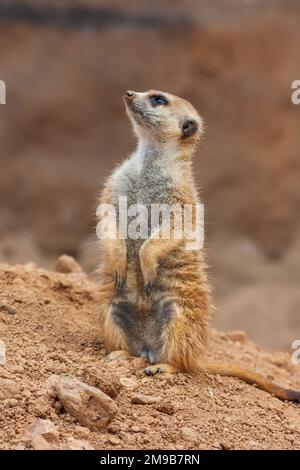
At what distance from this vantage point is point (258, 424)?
339 cm

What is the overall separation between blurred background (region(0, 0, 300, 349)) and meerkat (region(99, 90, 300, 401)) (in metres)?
5.22

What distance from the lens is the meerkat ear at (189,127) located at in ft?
13.4

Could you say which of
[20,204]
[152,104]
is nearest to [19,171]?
[20,204]

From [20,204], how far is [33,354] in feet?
20.0

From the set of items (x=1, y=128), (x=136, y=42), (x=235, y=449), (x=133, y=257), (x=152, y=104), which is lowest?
(x=235, y=449)

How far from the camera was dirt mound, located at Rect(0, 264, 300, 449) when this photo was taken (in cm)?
290

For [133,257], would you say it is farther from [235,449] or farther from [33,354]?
[235,449]

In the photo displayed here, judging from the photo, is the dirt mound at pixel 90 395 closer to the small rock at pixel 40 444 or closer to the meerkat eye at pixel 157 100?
the small rock at pixel 40 444

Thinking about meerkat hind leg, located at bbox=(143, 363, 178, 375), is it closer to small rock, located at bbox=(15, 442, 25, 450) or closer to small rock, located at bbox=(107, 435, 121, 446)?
small rock, located at bbox=(107, 435, 121, 446)

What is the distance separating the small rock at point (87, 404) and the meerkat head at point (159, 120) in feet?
4.88

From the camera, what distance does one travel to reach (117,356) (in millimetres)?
3723

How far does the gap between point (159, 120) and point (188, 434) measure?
161cm

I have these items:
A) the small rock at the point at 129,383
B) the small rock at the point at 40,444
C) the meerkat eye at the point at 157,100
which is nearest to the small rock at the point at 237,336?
the meerkat eye at the point at 157,100

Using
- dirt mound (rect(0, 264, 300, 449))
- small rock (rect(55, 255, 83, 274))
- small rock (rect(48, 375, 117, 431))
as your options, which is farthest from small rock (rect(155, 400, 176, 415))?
small rock (rect(55, 255, 83, 274))
